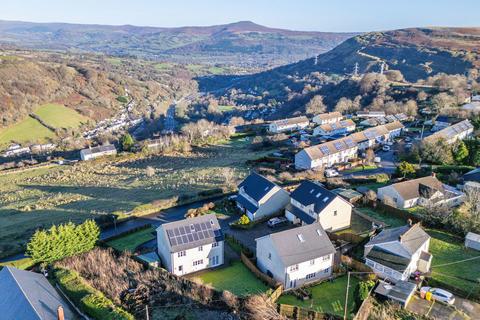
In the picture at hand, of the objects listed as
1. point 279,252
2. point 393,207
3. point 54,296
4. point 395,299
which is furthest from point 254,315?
point 393,207

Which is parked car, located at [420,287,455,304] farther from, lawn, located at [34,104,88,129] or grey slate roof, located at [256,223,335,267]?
lawn, located at [34,104,88,129]

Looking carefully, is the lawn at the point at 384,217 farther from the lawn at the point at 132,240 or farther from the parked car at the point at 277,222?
the lawn at the point at 132,240

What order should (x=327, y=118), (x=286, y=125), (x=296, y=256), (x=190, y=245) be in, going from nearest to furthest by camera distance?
1. (x=296, y=256)
2. (x=190, y=245)
3. (x=327, y=118)
4. (x=286, y=125)

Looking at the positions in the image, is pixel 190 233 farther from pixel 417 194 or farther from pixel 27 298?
pixel 417 194

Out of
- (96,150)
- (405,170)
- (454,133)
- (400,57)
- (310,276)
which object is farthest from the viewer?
(400,57)

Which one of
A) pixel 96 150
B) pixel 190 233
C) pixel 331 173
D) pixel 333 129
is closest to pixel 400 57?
pixel 333 129
